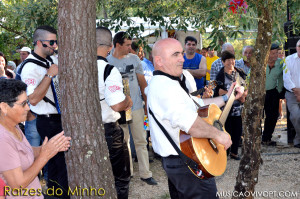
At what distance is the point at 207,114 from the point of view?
3.57 metres

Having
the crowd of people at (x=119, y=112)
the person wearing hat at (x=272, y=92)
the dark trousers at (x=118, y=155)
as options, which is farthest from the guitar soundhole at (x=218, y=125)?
the person wearing hat at (x=272, y=92)

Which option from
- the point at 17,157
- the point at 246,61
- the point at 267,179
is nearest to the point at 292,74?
the point at 246,61

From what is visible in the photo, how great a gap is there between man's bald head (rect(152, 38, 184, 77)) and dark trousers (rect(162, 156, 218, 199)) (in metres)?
0.75

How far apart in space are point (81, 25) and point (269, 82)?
622 cm

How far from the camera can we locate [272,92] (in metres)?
8.80

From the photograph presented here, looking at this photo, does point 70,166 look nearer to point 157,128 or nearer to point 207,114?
point 157,128

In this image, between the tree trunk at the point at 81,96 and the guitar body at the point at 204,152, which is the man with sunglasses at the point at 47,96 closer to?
the tree trunk at the point at 81,96

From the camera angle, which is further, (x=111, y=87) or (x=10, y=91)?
(x=111, y=87)

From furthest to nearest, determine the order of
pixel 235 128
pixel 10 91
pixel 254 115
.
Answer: pixel 235 128
pixel 254 115
pixel 10 91

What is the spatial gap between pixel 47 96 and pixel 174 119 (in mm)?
2016

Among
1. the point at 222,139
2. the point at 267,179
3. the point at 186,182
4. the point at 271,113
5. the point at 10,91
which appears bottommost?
the point at 267,179

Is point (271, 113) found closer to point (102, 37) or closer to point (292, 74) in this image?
point (292, 74)

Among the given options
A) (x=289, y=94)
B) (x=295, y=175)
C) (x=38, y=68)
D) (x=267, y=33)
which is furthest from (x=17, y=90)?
(x=289, y=94)

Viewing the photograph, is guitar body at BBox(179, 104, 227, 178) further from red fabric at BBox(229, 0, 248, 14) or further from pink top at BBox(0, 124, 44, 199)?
pink top at BBox(0, 124, 44, 199)
